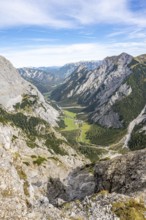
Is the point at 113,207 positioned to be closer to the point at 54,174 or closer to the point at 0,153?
the point at 0,153

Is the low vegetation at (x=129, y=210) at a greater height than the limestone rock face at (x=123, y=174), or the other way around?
the low vegetation at (x=129, y=210)

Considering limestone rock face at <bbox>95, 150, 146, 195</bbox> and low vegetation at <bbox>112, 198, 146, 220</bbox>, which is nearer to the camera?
low vegetation at <bbox>112, 198, 146, 220</bbox>

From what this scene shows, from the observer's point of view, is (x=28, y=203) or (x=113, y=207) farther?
(x=113, y=207)

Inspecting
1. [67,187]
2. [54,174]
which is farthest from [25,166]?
[67,187]

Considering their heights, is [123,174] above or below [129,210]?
below

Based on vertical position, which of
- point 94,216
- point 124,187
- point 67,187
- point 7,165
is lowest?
point 67,187

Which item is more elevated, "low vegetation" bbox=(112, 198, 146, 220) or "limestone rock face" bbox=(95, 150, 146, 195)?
"low vegetation" bbox=(112, 198, 146, 220)

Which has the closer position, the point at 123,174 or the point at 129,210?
the point at 129,210

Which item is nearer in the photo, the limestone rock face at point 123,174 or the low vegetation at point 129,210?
the low vegetation at point 129,210
